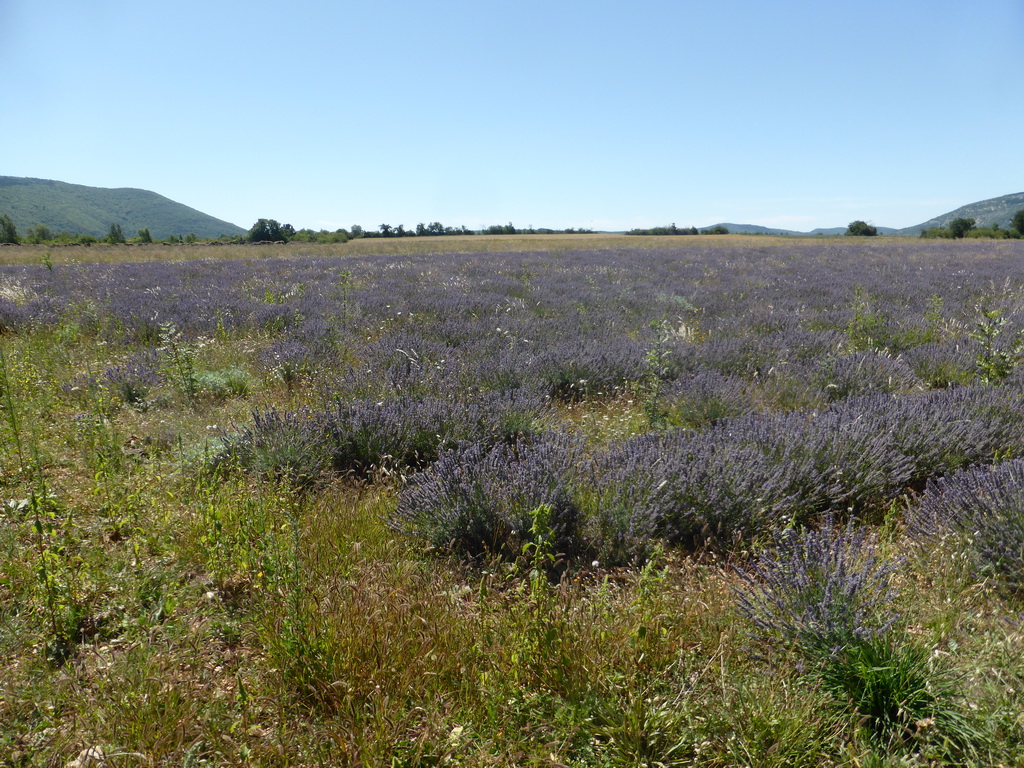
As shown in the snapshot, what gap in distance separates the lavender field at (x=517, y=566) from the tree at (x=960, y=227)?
61511 millimetres

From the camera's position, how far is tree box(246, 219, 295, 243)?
55969 millimetres

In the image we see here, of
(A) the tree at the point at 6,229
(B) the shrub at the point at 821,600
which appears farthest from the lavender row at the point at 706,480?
(A) the tree at the point at 6,229

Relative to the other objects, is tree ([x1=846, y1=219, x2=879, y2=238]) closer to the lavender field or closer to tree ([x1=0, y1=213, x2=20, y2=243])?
the lavender field

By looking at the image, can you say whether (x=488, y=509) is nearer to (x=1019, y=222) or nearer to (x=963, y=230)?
(x=963, y=230)

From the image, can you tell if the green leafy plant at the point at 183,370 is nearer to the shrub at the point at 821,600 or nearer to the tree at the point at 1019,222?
the shrub at the point at 821,600

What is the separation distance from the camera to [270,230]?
5772 centimetres

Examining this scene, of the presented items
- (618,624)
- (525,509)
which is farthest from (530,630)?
(525,509)

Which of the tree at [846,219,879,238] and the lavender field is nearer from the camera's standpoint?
the lavender field

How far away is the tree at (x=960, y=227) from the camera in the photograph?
51031 mm

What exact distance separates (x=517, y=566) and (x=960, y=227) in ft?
222


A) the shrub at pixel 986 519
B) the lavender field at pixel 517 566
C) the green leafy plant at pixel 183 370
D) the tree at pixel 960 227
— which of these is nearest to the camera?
the lavender field at pixel 517 566

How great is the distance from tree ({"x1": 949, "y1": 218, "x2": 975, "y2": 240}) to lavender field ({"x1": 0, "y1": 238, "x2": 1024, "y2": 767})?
6151 cm

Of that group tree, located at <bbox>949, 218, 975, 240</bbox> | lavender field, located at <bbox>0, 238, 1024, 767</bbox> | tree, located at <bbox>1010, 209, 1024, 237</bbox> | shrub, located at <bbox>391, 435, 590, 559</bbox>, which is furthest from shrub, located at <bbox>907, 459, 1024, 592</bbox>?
tree, located at <bbox>1010, 209, 1024, 237</bbox>

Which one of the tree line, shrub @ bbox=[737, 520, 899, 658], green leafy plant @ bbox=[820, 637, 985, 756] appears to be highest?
the tree line
